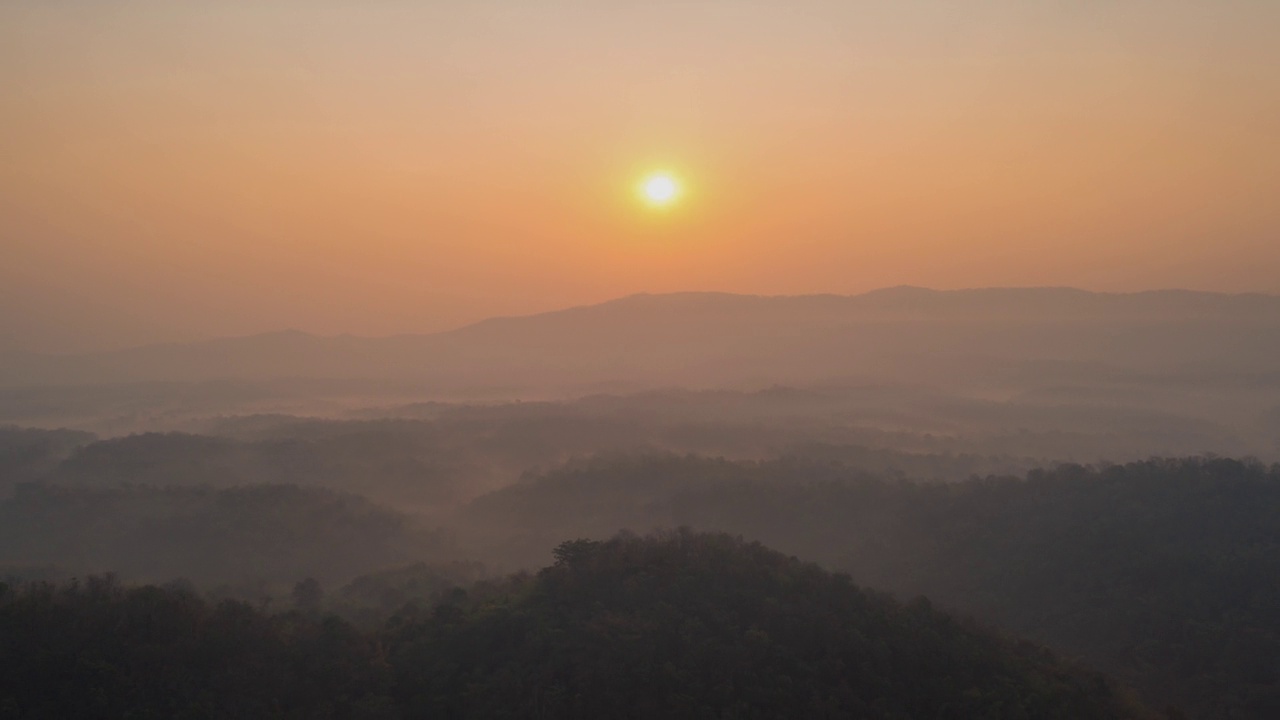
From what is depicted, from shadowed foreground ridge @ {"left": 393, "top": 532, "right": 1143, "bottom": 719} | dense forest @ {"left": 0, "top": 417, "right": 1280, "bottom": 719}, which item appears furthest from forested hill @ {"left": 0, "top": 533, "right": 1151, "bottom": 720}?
dense forest @ {"left": 0, "top": 417, "right": 1280, "bottom": 719}

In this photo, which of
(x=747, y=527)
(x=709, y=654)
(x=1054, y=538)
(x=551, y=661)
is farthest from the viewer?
(x=747, y=527)

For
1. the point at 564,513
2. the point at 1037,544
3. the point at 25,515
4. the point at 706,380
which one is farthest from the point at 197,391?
the point at 1037,544

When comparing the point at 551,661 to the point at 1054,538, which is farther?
the point at 1054,538

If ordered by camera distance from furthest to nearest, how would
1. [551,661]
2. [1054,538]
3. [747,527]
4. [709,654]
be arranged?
[747,527], [1054,538], [709,654], [551,661]

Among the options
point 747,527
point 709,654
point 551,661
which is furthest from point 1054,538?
point 551,661

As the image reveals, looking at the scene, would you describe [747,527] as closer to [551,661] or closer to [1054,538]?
[1054,538]

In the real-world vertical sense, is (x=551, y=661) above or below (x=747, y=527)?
below

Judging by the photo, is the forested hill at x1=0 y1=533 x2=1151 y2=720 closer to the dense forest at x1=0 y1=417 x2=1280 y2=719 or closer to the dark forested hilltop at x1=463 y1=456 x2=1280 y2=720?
the dense forest at x1=0 y1=417 x2=1280 y2=719

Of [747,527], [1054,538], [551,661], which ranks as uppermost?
[747,527]

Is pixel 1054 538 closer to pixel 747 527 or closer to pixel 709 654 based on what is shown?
pixel 747 527
